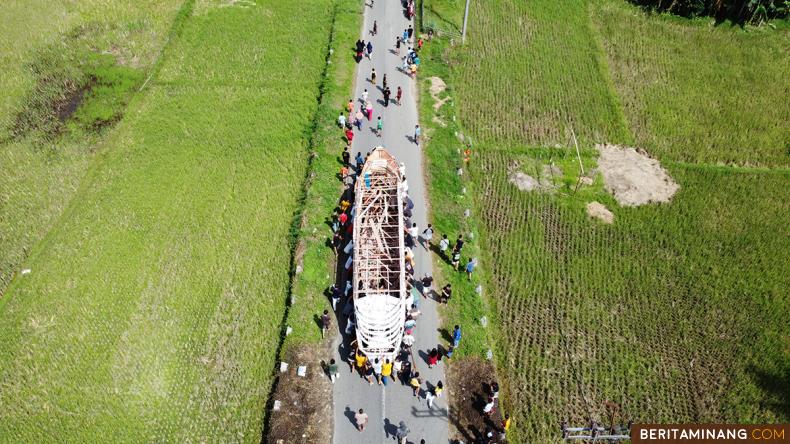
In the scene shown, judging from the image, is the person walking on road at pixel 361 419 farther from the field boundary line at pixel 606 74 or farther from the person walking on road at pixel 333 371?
the field boundary line at pixel 606 74

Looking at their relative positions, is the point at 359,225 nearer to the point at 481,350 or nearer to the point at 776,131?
the point at 481,350

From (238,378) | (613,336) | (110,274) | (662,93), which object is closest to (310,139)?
(110,274)

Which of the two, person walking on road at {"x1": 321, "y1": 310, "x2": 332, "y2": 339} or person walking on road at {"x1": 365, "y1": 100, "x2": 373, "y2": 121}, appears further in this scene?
person walking on road at {"x1": 365, "y1": 100, "x2": 373, "y2": 121}

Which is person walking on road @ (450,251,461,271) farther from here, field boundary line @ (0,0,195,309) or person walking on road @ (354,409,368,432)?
field boundary line @ (0,0,195,309)

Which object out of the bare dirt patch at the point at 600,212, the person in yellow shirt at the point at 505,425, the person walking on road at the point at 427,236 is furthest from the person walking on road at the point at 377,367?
the bare dirt patch at the point at 600,212

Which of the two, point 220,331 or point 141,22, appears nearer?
point 220,331

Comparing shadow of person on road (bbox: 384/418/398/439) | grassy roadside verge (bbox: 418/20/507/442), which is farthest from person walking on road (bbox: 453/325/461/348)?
shadow of person on road (bbox: 384/418/398/439)

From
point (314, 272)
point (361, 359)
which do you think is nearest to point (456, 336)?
point (361, 359)

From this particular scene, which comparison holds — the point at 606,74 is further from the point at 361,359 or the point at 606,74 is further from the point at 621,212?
the point at 361,359
